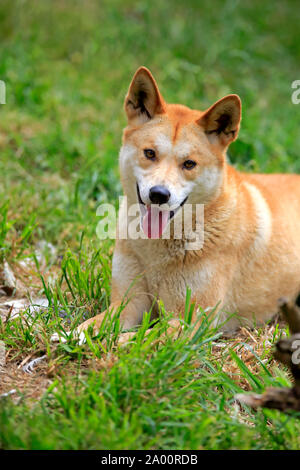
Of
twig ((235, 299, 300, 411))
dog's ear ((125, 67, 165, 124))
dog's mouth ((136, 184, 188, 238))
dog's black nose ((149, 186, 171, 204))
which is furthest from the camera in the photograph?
dog's ear ((125, 67, 165, 124))

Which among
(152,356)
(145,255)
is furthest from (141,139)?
(152,356)

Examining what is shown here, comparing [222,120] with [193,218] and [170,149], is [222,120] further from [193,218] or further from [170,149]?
[193,218]

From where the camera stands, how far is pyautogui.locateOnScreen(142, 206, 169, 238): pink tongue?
3.11 m

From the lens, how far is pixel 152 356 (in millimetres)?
2725

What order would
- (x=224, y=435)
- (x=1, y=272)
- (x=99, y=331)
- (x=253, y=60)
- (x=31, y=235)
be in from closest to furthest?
(x=224, y=435) < (x=99, y=331) < (x=1, y=272) < (x=31, y=235) < (x=253, y=60)

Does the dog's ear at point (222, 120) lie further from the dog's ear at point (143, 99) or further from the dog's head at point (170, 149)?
the dog's ear at point (143, 99)

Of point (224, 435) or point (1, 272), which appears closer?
point (224, 435)

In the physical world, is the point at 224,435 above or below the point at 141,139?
below

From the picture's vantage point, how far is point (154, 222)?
3.13m

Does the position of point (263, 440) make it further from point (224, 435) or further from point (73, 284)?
point (73, 284)

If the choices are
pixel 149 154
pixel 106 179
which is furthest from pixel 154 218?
pixel 106 179

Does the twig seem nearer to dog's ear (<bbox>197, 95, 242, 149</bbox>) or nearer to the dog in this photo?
the dog

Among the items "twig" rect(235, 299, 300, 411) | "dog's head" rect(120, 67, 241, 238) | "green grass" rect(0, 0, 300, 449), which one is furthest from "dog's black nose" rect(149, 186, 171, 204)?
"twig" rect(235, 299, 300, 411)

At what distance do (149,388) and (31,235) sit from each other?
2.06 meters
